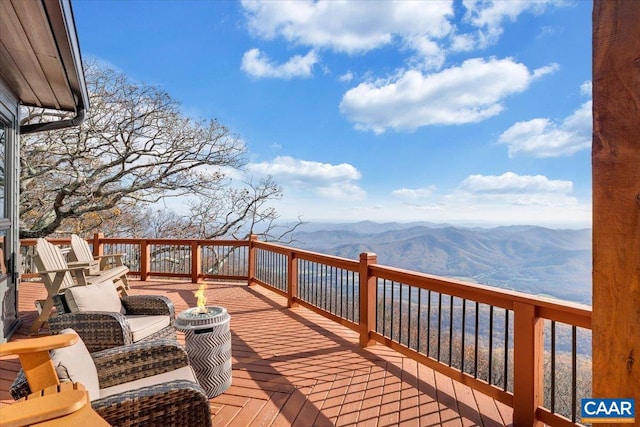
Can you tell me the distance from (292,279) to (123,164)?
28.3 ft

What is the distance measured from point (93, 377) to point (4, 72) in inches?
133

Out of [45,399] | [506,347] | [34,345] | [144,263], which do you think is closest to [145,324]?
[34,345]

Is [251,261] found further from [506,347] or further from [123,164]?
[123,164]

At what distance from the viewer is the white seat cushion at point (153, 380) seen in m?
1.82

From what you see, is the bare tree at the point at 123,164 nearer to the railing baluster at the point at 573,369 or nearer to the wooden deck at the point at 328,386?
the wooden deck at the point at 328,386

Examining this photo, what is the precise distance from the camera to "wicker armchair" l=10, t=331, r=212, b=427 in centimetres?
151

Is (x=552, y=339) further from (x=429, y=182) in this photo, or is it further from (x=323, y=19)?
(x=429, y=182)

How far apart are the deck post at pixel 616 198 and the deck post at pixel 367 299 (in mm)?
2605

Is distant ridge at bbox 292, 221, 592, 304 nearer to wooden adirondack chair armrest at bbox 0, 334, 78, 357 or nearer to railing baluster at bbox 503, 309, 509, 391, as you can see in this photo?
railing baluster at bbox 503, 309, 509, 391

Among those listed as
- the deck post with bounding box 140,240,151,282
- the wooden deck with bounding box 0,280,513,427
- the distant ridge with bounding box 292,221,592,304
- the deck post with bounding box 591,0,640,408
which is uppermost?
the deck post with bounding box 591,0,640,408

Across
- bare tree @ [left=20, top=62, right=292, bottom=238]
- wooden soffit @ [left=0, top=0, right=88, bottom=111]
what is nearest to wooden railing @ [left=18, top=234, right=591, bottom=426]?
wooden soffit @ [left=0, top=0, right=88, bottom=111]

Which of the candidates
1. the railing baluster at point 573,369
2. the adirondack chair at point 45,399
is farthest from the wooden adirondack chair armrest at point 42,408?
the railing baluster at point 573,369

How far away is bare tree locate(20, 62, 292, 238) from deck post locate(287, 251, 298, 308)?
7990mm

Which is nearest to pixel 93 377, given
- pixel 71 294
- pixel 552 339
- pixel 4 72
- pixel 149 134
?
pixel 71 294
